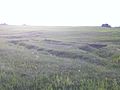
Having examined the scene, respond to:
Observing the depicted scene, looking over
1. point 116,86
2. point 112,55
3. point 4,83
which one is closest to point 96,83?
point 116,86

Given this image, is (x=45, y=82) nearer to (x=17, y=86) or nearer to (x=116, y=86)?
(x=17, y=86)

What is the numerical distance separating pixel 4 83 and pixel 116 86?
7.19m

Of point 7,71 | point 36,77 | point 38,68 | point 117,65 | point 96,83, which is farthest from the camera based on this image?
point 117,65

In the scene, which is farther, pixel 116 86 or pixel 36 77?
pixel 36 77

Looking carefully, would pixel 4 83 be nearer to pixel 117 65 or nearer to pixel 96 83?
pixel 96 83

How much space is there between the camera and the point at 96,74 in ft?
73.8

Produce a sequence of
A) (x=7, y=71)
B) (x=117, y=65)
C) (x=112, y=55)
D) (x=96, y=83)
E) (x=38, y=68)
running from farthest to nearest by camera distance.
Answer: (x=112, y=55) → (x=117, y=65) → (x=38, y=68) → (x=7, y=71) → (x=96, y=83)

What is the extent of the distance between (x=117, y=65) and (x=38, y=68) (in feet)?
27.3

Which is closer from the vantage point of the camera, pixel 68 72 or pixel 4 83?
pixel 4 83

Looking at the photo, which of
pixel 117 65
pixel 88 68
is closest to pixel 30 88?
pixel 88 68

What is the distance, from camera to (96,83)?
757 inches

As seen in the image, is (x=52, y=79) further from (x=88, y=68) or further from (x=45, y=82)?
(x=88, y=68)

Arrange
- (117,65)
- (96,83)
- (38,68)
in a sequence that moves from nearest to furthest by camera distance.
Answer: (96,83)
(38,68)
(117,65)

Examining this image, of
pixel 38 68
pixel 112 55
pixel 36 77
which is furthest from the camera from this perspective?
pixel 112 55
